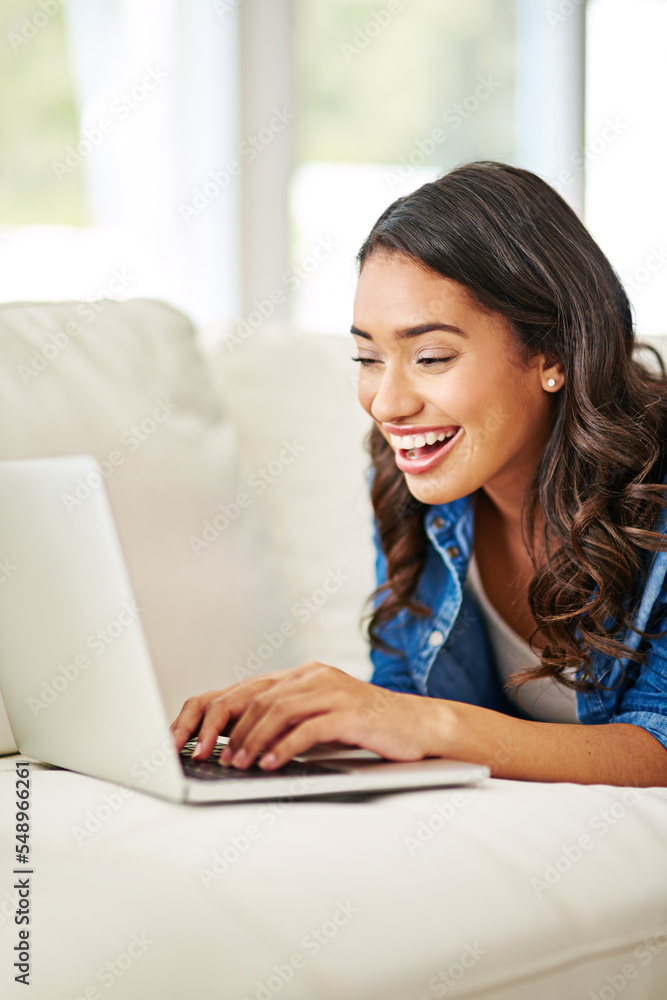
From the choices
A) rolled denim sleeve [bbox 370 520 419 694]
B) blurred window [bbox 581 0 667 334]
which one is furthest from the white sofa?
blurred window [bbox 581 0 667 334]

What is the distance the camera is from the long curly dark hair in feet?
3.49

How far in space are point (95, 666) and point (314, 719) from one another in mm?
183

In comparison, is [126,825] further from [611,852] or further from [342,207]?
[342,207]

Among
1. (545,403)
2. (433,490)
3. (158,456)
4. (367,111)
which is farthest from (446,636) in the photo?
(367,111)

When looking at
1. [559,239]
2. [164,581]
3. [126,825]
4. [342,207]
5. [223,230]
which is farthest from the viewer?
[342,207]

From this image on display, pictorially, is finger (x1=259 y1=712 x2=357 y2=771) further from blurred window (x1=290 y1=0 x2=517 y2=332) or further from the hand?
blurred window (x1=290 y1=0 x2=517 y2=332)

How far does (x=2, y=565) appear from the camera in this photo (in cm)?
79

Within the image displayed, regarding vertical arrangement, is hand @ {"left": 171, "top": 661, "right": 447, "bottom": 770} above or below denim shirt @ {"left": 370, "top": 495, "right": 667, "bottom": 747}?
above

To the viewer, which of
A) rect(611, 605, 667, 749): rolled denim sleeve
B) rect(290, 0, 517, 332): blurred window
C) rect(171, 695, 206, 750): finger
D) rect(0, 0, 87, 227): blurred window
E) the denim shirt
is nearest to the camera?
rect(171, 695, 206, 750): finger

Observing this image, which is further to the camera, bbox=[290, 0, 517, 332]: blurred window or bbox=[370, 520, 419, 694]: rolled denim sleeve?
bbox=[290, 0, 517, 332]: blurred window

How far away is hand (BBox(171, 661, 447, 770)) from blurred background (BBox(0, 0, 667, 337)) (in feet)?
2.84

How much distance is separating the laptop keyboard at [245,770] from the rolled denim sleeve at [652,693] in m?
0.40

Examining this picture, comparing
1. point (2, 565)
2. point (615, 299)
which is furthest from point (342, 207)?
point (2, 565)

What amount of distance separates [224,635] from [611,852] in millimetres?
663
